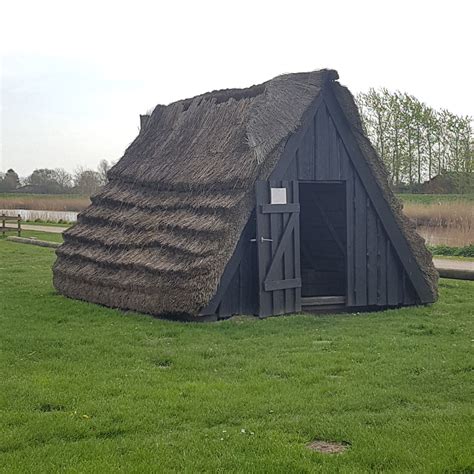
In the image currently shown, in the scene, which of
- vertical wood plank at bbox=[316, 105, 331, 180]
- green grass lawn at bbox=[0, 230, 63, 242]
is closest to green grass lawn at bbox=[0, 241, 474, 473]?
vertical wood plank at bbox=[316, 105, 331, 180]

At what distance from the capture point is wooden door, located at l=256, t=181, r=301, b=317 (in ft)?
40.2

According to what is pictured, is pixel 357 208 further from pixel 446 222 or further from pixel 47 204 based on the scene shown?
pixel 47 204

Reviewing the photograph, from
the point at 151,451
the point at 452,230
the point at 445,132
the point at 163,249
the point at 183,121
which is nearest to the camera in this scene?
the point at 151,451

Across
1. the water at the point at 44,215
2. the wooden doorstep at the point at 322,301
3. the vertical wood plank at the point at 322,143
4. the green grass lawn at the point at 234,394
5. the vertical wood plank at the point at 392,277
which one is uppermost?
the vertical wood plank at the point at 322,143

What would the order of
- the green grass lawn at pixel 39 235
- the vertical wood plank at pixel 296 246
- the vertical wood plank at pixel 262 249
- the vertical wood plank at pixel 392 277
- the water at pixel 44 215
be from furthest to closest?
the water at pixel 44 215, the green grass lawn at pixel 39 235, the vertical wood plank at pixel 392 277, the vertical wood plank at pixel 296 246, the vertical wood plank at pixel 262 249

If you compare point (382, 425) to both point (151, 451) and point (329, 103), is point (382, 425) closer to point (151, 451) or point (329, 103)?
point (151, 451)

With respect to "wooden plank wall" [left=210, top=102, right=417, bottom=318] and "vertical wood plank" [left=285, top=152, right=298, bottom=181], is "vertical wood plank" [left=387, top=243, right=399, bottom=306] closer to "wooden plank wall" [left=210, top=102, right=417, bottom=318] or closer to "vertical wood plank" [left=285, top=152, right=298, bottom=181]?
"wooden plank wall" [left=210, top=102, right=417, bottom=318]

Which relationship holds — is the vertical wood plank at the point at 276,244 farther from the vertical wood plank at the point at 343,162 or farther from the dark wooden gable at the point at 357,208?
the vertical wood plank at the point at 343,162

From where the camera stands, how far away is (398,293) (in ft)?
45.4

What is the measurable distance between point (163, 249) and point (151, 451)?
680 centimetres

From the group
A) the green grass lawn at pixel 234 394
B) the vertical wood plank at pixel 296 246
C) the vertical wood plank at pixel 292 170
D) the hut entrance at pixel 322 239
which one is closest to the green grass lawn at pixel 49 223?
the hut entrance at pixel 322 239

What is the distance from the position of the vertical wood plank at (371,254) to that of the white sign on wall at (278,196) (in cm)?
189

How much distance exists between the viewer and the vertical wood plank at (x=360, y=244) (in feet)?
44.2

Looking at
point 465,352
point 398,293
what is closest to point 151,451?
point 465,352
